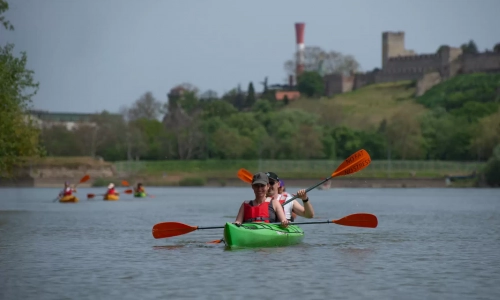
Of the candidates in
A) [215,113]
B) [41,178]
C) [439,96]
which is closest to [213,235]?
[41,178]

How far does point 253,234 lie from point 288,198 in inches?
105

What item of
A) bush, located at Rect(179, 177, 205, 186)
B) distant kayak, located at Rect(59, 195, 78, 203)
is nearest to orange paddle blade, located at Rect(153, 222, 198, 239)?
distant kayak, located at Rect(59, 195, 78, 203)

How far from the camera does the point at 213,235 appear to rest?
30.0 meters

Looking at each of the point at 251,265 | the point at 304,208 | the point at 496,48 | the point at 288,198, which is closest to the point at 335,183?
Result: the point at 288,198

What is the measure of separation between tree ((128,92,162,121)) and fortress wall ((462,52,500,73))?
56.7 metres

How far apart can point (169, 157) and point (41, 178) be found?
26224 millimetres

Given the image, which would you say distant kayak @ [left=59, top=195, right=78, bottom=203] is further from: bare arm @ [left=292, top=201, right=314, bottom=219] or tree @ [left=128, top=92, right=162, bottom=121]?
tree @ [left=128, top=92, right=162, bottom=121]

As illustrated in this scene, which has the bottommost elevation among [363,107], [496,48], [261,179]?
[261,179]

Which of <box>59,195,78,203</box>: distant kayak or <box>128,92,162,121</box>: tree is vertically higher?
<box>128,92,162,121</box>: tree

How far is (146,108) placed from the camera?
565 feet

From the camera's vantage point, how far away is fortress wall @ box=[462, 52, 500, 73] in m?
188

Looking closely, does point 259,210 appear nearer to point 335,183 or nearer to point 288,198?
point 288,198

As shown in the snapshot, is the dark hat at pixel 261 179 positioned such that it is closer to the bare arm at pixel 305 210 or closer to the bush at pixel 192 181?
the bare arm at pixel 305 210

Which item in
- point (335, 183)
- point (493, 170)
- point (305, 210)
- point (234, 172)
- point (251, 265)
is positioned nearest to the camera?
point (251, 265)
